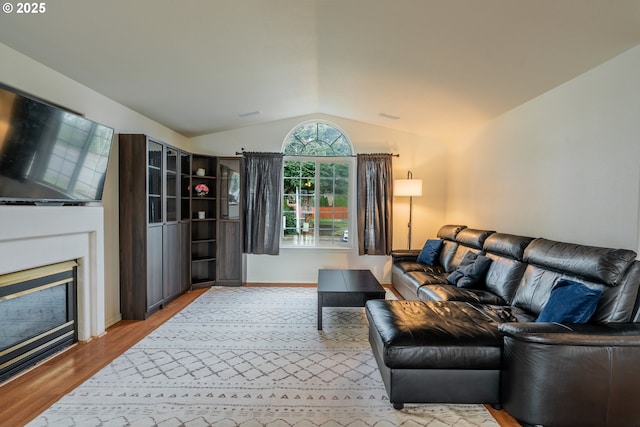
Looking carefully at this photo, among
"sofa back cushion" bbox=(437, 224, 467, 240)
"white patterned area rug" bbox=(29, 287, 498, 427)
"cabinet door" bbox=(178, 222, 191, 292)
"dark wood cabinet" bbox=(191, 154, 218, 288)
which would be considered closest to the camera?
"white patterned area rug" bbox=(29, 287, 498, 427)

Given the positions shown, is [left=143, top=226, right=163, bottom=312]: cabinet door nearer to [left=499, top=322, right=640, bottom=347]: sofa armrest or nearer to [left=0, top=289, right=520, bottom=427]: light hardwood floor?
[left=0, top=289, right=520, bottom=427]: light hardwood floor

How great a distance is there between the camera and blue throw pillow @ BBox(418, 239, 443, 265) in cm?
430

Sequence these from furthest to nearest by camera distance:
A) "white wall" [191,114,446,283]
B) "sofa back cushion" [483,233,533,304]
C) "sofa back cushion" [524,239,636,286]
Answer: "white wall" [191,114,446,283]
"sofa back cushion" [483,233,533,304]
"sofa back cushion" [524,239,636,286]

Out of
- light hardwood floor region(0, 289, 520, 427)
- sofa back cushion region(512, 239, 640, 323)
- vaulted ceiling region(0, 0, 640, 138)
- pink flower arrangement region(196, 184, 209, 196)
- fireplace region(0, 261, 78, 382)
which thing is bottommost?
light hardwood floor region(0, 289, 520, 427)

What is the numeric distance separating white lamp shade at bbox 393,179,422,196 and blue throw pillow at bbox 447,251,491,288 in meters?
1.50

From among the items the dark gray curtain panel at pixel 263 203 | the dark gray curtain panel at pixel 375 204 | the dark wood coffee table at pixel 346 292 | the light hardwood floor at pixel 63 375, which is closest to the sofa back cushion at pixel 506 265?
the dark wood coffee table at pixel 346 292

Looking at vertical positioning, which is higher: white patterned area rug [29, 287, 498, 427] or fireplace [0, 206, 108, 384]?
fireplace [0, 206, 108, 384]

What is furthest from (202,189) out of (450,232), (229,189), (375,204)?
(450,232)

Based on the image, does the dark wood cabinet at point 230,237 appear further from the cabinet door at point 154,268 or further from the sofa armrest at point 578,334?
the sofa armrest at point 578,334

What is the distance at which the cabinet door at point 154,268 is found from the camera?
11.6 feet

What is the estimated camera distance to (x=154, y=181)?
3.66 metres

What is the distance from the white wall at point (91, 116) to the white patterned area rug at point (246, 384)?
84cm

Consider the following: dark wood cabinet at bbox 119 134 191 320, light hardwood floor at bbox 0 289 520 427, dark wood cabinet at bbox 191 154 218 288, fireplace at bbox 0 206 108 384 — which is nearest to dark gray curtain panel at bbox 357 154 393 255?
dark wood cabinet at bbox 191 154 218 288

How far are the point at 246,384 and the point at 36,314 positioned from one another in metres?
1.85
